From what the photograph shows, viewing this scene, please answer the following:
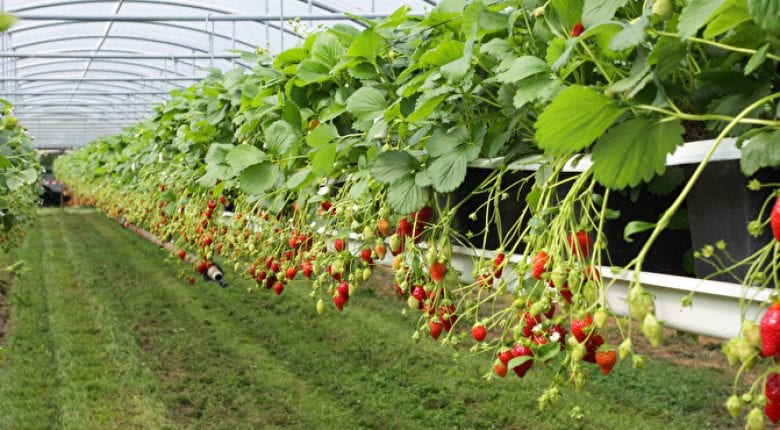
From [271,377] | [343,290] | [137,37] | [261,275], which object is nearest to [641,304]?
[343,290]

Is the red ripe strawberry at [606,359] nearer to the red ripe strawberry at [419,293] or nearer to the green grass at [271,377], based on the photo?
the red ripe strawberry at [419,293]

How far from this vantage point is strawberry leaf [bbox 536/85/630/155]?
0.87m

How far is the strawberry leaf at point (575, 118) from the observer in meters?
0.87

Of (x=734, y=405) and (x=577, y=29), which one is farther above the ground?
(x=577, y=29)

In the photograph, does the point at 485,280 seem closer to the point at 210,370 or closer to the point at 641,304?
the point at 641,304

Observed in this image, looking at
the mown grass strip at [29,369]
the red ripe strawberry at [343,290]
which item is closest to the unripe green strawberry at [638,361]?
the red ripe strawberry at [343,290]

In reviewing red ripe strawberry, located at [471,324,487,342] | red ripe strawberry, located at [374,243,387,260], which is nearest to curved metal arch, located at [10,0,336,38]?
red ripe strawberry, located at [374,243,387,260]

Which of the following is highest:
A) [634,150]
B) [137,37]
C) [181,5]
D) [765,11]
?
[181,5]

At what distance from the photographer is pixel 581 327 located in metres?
0.98

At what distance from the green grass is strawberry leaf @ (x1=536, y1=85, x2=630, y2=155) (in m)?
3.65

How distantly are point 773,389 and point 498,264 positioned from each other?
24.5 inches

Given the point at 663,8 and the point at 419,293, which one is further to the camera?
the point at 419,293

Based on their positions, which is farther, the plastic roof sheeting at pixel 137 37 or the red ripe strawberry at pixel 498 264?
the plastic roof sheeting at pixel 137 37

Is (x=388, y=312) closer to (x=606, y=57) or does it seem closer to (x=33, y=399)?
(x=33, y=399)
